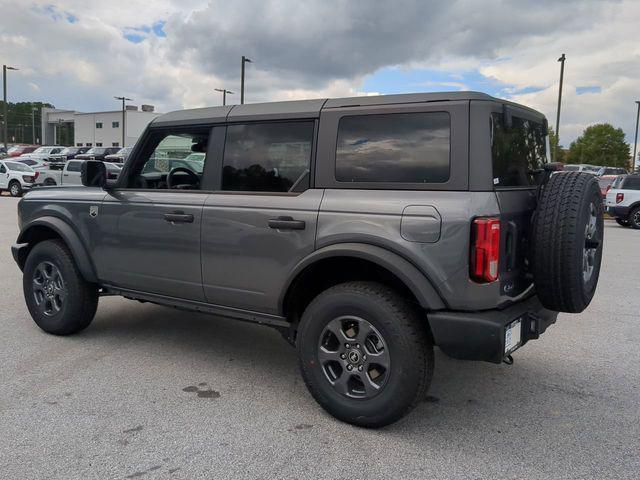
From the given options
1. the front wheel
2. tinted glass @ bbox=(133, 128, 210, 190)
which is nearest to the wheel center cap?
the front wheel

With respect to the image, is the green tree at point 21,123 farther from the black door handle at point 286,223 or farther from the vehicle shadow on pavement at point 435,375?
the black door handle at point 286,223

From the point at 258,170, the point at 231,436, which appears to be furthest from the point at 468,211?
the point at 231,436

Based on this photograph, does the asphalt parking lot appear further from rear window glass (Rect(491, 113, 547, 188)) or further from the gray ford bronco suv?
rear window glass (Rect(491, 113, 547, 188))

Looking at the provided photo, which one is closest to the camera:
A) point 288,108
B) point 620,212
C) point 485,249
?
point 485,249

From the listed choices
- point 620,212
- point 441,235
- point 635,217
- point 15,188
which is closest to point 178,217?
point 441,235

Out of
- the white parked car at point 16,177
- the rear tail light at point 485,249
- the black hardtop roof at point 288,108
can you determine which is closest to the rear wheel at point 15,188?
the white parked car at point 16,177

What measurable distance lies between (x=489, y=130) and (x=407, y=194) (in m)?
0.57

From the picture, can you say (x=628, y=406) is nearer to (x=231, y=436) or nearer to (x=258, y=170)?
(x=231, y=436)

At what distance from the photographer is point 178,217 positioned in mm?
4043

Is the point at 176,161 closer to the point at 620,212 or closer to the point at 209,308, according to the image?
the point at 209,308

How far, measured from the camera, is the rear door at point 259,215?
3547 millimetres

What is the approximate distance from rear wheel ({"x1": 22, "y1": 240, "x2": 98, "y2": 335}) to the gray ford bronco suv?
75cm

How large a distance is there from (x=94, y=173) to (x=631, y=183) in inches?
669

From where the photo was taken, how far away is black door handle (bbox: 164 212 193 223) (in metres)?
4.00
